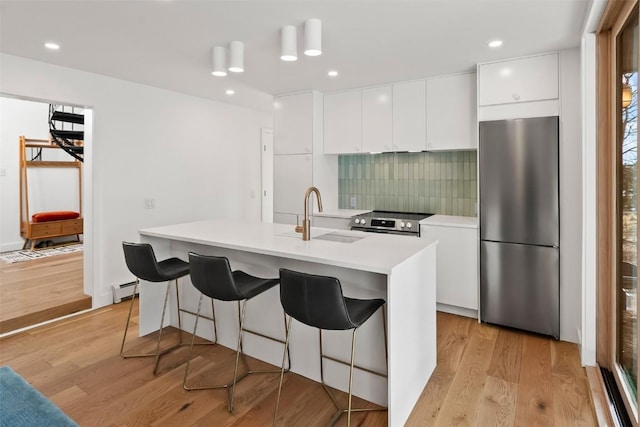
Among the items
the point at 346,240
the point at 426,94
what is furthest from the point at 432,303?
the point at 426,94

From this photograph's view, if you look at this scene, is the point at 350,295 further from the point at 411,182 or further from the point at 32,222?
the point at 32,222

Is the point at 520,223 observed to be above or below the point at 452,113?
below

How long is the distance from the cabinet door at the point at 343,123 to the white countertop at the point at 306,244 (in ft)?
5.32

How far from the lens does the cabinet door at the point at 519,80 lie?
9.94 ft

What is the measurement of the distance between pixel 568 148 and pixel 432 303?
5.69ft

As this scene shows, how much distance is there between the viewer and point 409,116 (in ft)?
12.7

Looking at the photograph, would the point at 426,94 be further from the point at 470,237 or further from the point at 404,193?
the point at 470,237

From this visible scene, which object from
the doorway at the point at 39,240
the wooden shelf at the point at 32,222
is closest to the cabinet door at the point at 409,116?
the doorway at the point at 39,240

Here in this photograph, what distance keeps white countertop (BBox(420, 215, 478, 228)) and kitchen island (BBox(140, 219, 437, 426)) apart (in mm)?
1124

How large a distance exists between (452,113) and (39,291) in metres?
4.68

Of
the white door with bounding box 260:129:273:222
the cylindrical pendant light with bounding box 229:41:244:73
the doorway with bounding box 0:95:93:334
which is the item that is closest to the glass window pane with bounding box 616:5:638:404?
the cylindrical pendant light with bounding box 229:41:244:73

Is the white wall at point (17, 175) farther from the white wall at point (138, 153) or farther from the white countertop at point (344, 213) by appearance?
the white countertop at point (344, 213)

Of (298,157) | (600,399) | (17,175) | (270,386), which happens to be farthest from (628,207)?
(17,175)

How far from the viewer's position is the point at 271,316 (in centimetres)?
265
